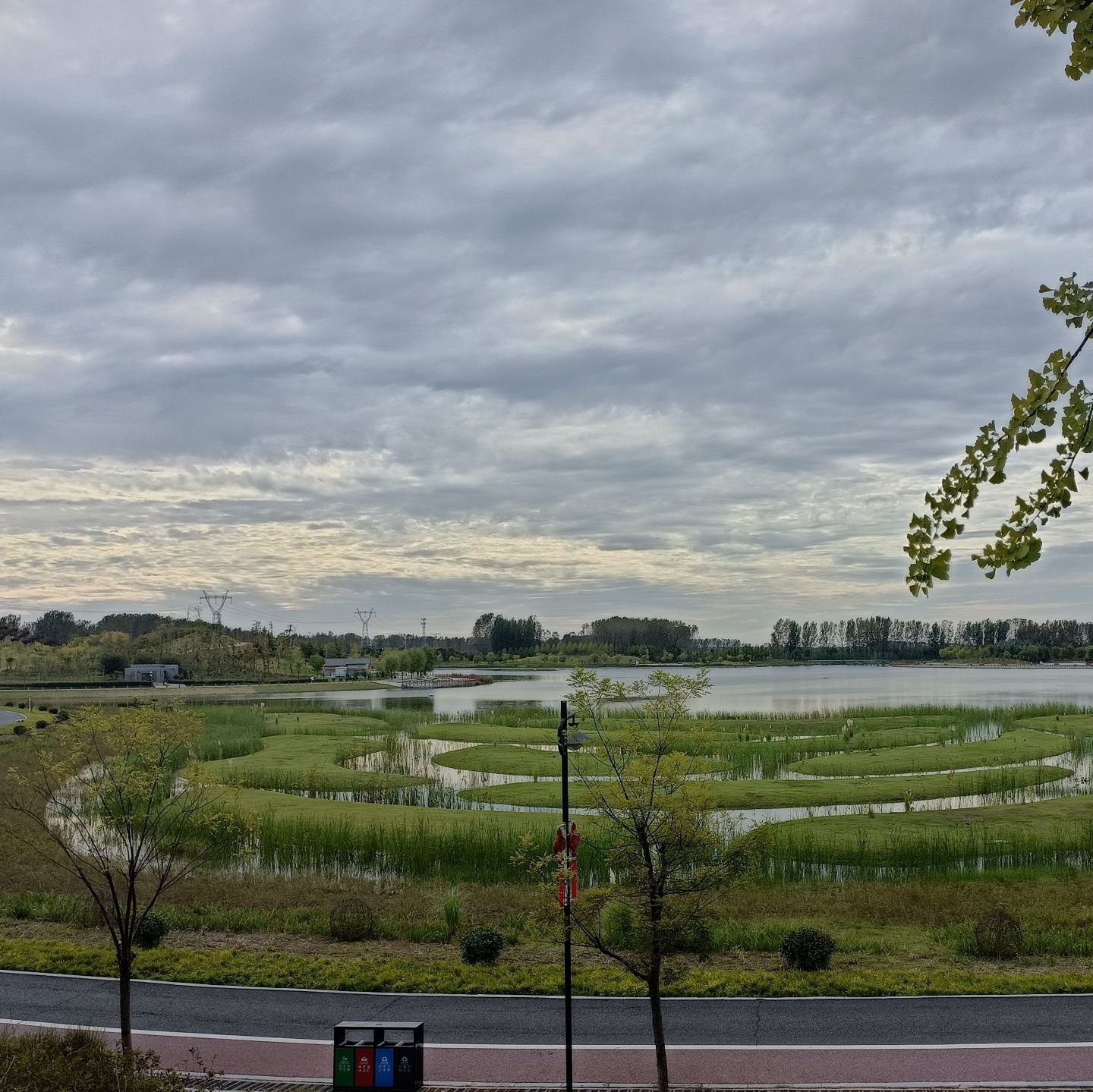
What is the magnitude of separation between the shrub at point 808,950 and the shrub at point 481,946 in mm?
5754

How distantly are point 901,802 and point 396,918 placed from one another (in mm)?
24713

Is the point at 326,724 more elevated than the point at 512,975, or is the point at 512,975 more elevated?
the point at 512,975

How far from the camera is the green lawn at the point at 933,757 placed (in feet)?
155

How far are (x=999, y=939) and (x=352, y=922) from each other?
1353cm

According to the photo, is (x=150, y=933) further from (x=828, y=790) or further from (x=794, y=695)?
(x=794, y=695)

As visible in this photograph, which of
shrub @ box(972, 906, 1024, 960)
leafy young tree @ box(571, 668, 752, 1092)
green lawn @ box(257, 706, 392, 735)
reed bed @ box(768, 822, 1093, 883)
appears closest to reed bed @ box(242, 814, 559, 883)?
reed bed @ box(768, 822, 1093, 883)

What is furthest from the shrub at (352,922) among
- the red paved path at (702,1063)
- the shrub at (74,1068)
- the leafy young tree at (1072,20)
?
the leafy young tree at (1072,20)

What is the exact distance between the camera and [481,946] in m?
19.1

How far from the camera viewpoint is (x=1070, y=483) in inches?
165

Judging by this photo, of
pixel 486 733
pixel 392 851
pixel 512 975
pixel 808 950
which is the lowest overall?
pixel 486 733

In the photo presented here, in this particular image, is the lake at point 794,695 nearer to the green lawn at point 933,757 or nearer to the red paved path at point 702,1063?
the green lawn at point 933,757

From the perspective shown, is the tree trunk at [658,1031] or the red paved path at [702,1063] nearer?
the tree trunk at [658,1031]

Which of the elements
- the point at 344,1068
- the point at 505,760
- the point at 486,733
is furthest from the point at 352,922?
the point at 486,733

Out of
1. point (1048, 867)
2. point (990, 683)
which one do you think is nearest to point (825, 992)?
point (1048, 867)
